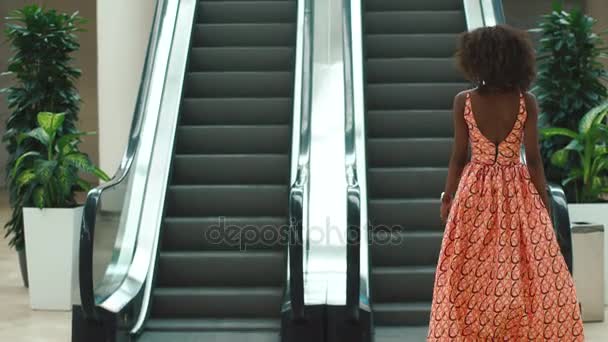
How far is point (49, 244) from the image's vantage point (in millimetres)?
8891

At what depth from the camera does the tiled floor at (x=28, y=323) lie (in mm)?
7578

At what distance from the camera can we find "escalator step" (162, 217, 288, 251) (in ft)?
25.8

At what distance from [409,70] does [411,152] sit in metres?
1.31

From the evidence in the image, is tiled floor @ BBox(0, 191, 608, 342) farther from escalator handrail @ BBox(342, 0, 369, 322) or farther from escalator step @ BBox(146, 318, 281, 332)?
escalator step @ BBox(146, 318, 281, 332)

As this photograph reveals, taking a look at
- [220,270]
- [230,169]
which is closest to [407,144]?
[230,169]

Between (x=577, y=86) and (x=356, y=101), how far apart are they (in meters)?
2.07

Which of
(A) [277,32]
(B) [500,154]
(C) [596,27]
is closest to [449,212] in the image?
(B) [500,154]

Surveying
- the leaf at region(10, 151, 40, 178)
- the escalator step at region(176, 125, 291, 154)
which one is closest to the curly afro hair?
the escalator step at region(176, 125, 291, 154)

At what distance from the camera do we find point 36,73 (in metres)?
10.0

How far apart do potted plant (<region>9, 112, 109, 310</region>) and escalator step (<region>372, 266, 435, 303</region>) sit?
256cm

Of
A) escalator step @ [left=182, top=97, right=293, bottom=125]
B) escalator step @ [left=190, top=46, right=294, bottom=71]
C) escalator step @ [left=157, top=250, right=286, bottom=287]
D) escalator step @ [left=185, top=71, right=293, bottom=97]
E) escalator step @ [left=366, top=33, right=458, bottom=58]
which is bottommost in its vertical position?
escalator step @ [left=157, top=250, right=286, bottom=287]

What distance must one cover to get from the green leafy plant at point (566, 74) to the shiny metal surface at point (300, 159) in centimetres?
205

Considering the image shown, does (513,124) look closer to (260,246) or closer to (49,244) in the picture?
(260,246)

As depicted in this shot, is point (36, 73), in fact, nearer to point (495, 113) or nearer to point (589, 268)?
point (589, 268)
